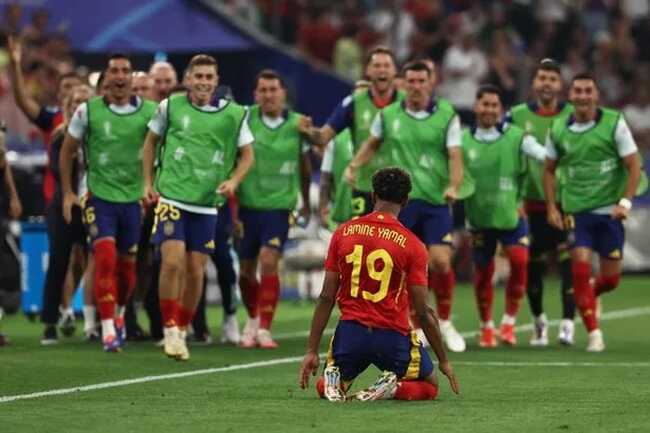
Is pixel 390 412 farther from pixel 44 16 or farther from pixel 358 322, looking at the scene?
pixel 44 16

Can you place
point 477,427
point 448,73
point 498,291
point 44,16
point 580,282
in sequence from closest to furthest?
point 477,427, point 580,282, point 44,16, point 498,291, point 448,73

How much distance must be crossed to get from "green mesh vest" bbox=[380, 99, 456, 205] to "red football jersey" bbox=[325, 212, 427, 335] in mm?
5121

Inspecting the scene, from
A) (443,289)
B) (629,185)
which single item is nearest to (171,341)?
(443,289)

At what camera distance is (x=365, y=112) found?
60.6ft

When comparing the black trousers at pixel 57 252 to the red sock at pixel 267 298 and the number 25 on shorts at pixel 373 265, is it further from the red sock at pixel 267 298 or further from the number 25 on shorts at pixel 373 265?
the number 25 on shorts at pixel 373 265

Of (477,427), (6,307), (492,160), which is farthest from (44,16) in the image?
(477,427)

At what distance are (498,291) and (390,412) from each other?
16.9 m

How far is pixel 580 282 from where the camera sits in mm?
17938

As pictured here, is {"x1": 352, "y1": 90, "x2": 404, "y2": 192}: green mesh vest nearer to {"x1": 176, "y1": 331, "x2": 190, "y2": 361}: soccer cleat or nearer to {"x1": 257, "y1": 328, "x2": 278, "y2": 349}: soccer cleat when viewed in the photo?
{"x1": 257, "y1": 328, "x2": 278, "y2": 349}: soccer cleat

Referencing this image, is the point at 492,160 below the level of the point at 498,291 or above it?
above

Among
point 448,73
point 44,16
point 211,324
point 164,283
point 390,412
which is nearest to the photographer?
point 390,412

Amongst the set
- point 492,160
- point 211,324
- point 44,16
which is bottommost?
point 211,324

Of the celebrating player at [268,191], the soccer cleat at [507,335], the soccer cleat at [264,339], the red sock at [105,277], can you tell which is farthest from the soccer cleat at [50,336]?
the soccer cleat at [507,335]

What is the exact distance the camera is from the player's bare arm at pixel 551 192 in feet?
58.5
